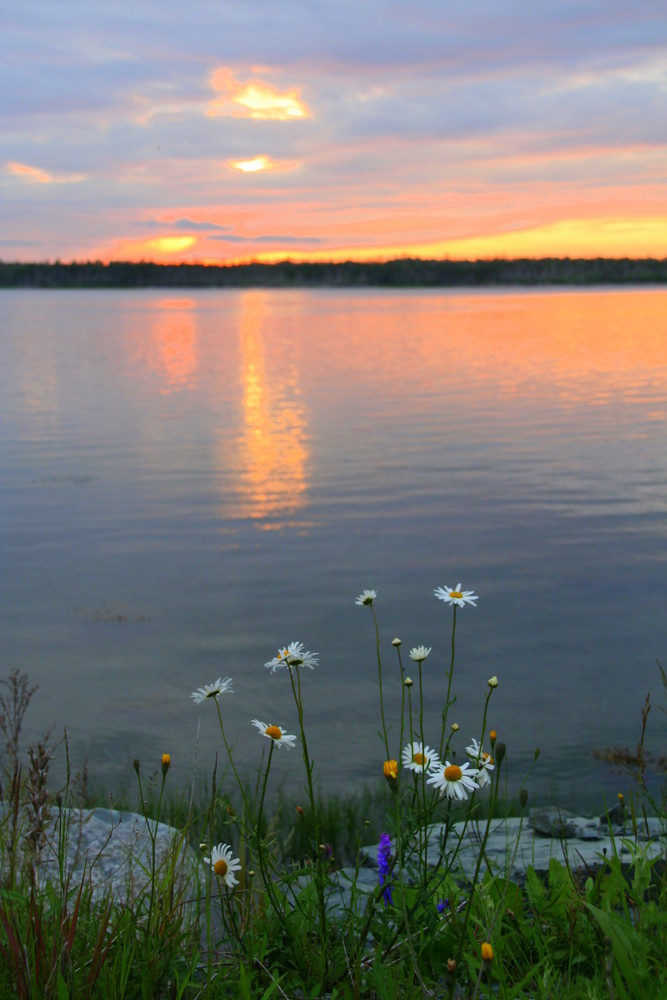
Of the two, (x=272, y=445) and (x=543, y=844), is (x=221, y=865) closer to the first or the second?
(x=543, y=844)

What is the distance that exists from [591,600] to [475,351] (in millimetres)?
33337

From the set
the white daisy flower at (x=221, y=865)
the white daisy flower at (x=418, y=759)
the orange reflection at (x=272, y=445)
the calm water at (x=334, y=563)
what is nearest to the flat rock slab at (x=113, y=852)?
the white daisy flower at (x=221, y=865)

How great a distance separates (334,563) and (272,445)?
852cm

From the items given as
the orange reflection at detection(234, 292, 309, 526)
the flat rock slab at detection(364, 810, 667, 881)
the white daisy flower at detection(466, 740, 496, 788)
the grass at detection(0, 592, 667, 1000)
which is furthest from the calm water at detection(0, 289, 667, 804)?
the white daisy flower at detection(466, 740, 496, 788)

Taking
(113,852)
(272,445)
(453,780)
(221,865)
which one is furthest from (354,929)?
(272,445)

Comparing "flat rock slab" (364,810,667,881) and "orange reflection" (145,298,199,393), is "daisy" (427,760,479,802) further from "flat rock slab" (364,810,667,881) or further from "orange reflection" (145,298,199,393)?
"orange reflection" (145,298,199,393)

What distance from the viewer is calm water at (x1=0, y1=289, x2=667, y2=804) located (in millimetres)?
7457

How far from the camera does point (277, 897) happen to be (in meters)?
3.30

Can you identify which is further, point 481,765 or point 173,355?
point 173,355

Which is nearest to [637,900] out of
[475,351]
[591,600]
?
[591,600]

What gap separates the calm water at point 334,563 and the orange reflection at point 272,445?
81 millimetres

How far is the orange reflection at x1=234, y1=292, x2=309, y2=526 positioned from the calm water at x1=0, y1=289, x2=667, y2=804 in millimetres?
81

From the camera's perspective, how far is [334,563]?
1124 centimetres

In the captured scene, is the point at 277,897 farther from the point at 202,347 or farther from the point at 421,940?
the point at 202,347
